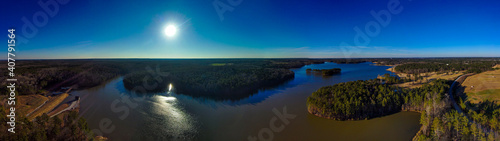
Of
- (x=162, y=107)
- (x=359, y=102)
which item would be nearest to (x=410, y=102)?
(x=359, y=102)

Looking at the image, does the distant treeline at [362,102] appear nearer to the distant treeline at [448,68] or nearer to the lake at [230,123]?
the lake at [230,123]

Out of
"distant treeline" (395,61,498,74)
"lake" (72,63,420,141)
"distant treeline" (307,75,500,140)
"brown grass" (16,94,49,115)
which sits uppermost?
"distant treeline" (395,61,498,74)

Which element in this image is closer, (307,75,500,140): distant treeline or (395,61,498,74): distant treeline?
(307,75,500,140): distant treeline

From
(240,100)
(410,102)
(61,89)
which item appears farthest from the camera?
(61,89)

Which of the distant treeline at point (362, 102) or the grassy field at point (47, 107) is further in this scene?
the grassy field at point (47, 107)

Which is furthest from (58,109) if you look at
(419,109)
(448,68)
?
(448,68)

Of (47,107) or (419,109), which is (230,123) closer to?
(419,109)

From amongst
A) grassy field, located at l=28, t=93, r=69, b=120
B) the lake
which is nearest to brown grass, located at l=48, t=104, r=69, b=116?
grassy field, located at l=28, t=93, r=69, b=120

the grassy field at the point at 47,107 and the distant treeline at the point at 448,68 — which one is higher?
the distant treeline at the point at 448,68

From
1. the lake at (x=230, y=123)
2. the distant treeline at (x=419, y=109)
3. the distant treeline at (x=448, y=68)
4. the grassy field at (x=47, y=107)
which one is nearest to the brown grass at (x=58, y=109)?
the grassy field at (x=47, y=107)

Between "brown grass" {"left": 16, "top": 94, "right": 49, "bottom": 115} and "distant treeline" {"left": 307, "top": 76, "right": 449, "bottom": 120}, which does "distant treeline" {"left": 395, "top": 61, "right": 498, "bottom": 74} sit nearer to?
"distant treeline" {"left": 307, "top": 76, "right": 449, "bottom": 120}

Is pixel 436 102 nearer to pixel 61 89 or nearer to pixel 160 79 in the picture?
pixel 160 79
